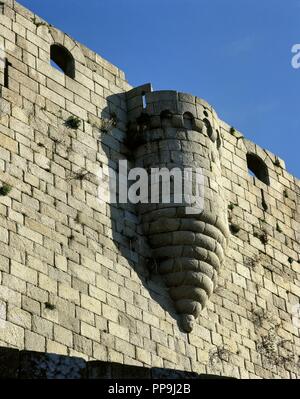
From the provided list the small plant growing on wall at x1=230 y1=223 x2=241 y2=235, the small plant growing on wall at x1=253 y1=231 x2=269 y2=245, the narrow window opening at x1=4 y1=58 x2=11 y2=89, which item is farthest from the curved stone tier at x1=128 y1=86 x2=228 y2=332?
the narrow window opening at x1=4 y1=58 x2=11 y2=89

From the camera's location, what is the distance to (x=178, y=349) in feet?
52.9

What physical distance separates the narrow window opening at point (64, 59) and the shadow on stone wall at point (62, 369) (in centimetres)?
845

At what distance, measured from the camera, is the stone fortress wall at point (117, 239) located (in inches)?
582

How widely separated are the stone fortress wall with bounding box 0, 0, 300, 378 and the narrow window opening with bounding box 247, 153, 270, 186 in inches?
39.9

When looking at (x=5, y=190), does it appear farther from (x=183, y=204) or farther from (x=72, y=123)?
(x=183, y=204)

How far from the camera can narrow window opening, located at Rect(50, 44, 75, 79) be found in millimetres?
17391

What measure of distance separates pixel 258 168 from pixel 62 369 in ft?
38.2

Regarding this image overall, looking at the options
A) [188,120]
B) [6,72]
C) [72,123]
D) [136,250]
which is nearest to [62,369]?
[136,250]

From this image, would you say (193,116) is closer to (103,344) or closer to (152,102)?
(152,102)

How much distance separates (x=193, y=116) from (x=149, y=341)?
361 centimetres

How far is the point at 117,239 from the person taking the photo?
16297 mm

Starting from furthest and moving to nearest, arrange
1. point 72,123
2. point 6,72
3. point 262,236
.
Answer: point 262,236
point 72,123
point 6,72

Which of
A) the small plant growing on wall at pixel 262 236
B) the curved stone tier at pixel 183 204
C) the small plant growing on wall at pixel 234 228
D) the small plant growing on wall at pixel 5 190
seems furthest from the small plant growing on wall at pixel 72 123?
the small plant growing on wall at pixel 262 236
